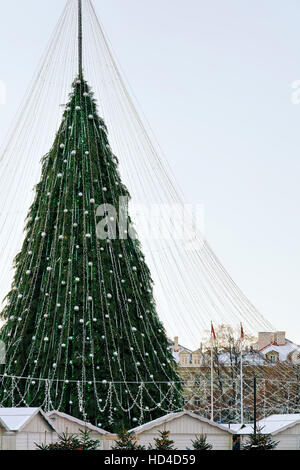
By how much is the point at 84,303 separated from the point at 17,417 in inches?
199

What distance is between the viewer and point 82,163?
3012 cm

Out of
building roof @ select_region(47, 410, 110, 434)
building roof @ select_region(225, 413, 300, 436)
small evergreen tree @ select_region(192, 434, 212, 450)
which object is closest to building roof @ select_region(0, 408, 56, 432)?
building roof @ select_region(47, 410, 110, 434)

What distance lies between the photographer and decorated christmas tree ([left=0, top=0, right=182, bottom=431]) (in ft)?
92.2

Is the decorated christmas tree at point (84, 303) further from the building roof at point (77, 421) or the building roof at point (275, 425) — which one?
the building roof at point (275, 425)

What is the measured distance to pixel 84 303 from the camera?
28.6 m

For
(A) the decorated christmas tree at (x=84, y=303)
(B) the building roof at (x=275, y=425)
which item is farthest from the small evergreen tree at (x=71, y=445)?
(B) the building roof at (x=275, y=425)

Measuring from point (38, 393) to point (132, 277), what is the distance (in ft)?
16.7

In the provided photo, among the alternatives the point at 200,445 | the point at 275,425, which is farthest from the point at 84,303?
the point at 275,425

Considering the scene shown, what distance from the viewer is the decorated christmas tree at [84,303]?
28.1 meters

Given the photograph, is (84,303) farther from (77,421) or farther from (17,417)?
(17,417)

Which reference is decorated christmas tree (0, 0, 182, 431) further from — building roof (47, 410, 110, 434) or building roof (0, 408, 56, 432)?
building roof (0, 408, 56, 432)

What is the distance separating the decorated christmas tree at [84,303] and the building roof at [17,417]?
5.86 feet
